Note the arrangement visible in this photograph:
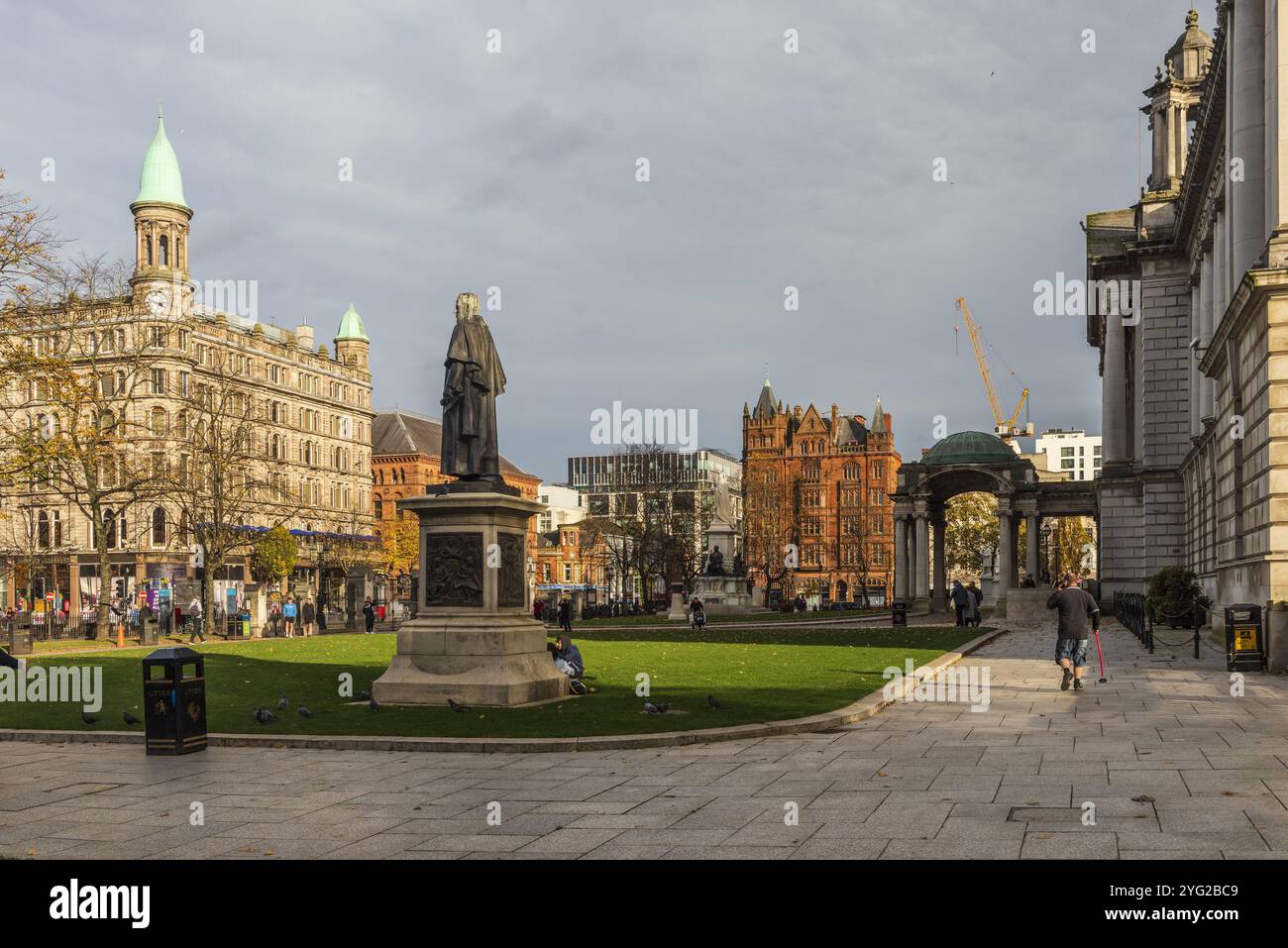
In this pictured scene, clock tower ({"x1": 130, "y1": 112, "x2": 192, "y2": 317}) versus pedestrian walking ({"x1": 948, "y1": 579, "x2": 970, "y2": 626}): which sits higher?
clock tower ({"x1": 130, "y1": 112, "x2": 192, "y2": 317})

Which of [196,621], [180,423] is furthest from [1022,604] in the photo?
[180,423]

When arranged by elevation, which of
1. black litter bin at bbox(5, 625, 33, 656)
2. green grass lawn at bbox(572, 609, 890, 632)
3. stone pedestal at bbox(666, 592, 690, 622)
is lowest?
green grass lawn at bbox(572, 609, 890, 632)

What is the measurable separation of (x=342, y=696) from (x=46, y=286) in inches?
698

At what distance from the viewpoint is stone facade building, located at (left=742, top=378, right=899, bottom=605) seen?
472 feet

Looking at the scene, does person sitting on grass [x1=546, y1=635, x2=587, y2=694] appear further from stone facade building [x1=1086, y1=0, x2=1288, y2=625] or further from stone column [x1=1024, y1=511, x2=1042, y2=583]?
stone column [x1=1024, y1=511, x2=1042, y2=583]

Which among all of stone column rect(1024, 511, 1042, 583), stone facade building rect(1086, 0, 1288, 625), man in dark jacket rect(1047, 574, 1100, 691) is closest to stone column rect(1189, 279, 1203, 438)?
stone facade building rect(1086, 0, 1288, 625)

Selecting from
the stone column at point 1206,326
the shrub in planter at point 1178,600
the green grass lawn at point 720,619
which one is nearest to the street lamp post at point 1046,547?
the green grass lawn at point 720,619

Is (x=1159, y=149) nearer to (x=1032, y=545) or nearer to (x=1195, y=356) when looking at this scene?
(x=1195, y=356)

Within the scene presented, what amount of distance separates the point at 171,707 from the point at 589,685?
8945 mm

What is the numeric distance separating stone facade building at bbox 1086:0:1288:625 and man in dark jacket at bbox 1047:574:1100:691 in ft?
16.8

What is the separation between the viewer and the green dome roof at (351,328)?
114 m

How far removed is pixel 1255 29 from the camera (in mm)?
32062

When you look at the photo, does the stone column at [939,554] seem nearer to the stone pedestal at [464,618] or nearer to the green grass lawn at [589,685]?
the green grass lawn at [589,685]

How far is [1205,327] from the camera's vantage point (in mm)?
46188
